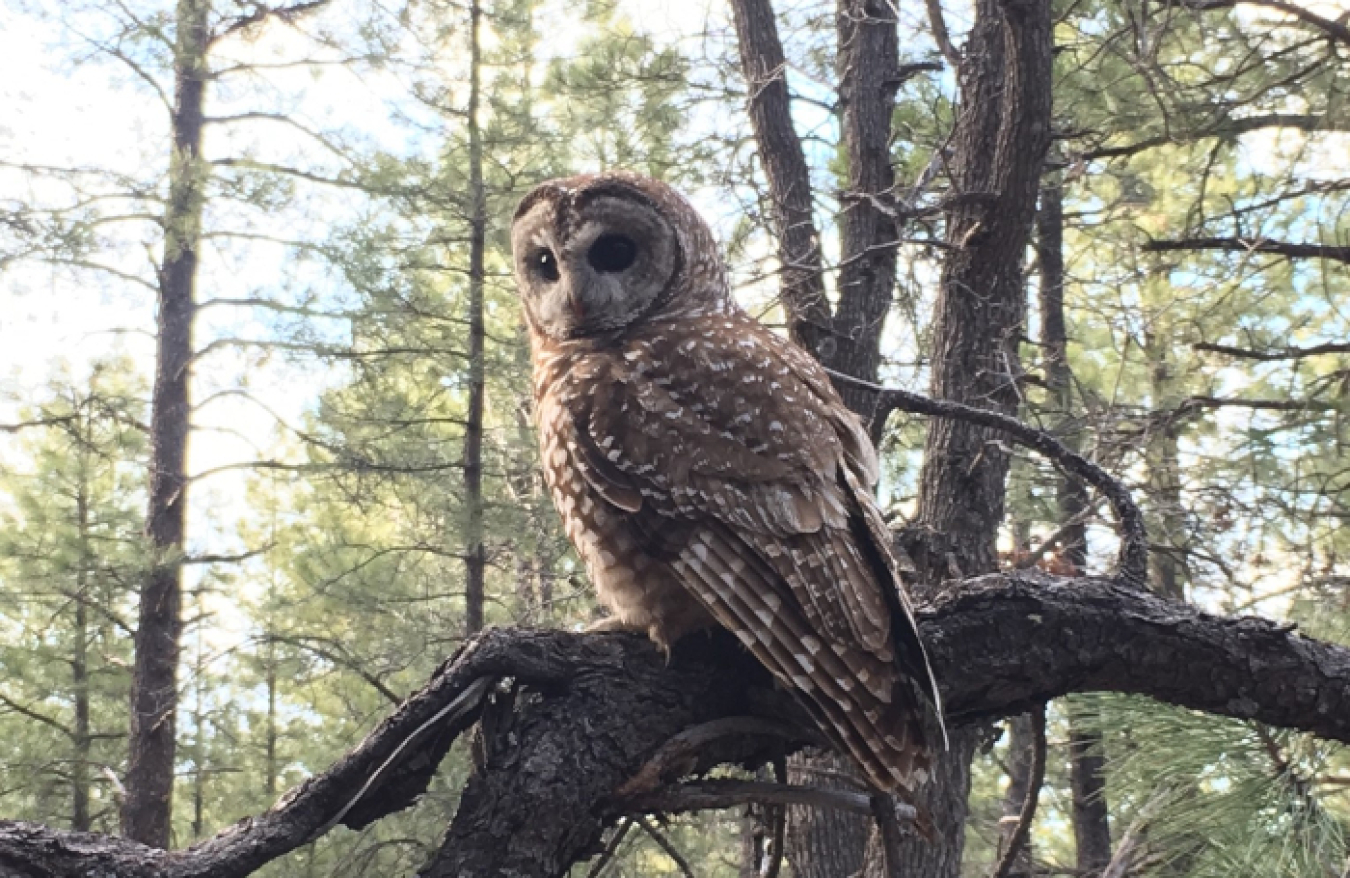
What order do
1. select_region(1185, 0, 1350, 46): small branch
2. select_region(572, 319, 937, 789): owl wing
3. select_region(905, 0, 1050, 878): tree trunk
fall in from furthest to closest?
→ select_region(1185, 0, 1350, 46): small branch
select_region(905, 0, 1050, 878): tree trunk
select_region(572, 319, 937, 789): owl wing

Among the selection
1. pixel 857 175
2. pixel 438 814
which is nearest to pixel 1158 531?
pixel 857 175

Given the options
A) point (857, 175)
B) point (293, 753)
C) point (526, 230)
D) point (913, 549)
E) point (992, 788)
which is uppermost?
point (857, 175)

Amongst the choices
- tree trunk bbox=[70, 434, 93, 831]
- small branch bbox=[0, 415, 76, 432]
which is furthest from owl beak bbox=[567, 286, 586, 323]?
small branch bbox=[0, 415, 76, 432]

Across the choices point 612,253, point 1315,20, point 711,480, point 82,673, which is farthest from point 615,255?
point 82,673

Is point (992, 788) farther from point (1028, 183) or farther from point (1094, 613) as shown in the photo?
point (1094, 613)

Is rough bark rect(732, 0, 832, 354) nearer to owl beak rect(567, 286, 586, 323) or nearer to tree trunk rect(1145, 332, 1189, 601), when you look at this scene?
tree trunk rect(1145, 332, 1189, 601)

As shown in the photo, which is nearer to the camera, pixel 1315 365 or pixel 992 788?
pixel 1315 365

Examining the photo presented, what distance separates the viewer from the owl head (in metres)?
2.78

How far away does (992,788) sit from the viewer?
13523 millimetres

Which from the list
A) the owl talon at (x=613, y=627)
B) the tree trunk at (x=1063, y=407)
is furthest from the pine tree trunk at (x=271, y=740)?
the owl talon at (x=613, y=627)

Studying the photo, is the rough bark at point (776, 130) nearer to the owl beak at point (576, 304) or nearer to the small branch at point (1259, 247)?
the small branch at point (1259, 247)

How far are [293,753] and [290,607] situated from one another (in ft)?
8.16

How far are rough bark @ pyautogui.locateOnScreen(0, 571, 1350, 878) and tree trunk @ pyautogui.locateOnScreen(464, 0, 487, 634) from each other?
588cm

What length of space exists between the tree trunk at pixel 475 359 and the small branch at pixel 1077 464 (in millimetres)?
5266
